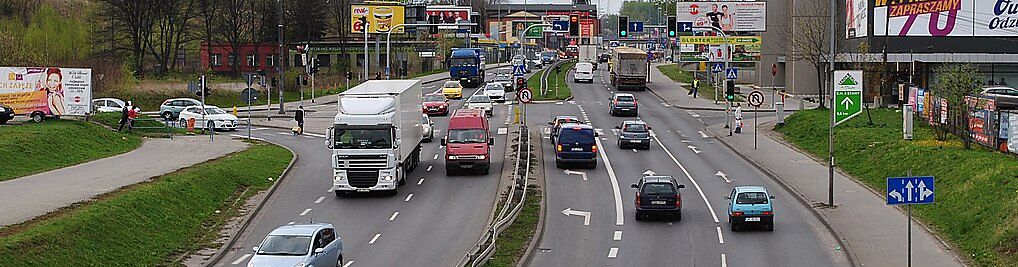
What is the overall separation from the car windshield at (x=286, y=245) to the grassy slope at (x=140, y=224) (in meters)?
4.26

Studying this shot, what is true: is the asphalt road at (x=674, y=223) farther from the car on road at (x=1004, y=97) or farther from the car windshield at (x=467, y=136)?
the car on road at (x=1004, y=97)

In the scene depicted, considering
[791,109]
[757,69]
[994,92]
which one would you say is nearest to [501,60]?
[757,69]

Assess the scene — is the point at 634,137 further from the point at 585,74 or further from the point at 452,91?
the point at 585,74

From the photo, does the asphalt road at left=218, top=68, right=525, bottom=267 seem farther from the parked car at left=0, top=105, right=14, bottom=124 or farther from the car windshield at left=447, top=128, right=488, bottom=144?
the parked car at left=0, top=105, right=14, bottom=124

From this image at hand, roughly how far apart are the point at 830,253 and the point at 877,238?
6.41 feet

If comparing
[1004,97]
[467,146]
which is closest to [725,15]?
[1004,97]

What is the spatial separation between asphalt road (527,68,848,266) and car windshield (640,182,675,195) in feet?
3.04

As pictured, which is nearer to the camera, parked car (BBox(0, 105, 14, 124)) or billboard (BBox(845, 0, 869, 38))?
parked car (BBox(0, 105, 14, 124))

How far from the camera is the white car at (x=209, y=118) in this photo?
60.8 meters

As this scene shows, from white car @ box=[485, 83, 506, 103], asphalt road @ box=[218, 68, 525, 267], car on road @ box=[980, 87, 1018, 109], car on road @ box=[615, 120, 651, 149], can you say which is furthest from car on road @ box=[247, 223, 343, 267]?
white car @ box=[485, 83, 506, 103]

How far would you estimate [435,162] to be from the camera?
46969 mm

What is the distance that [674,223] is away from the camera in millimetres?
33406

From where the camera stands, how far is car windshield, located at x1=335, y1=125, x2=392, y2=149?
121 feet

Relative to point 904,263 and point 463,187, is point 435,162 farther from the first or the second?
point 904,263
